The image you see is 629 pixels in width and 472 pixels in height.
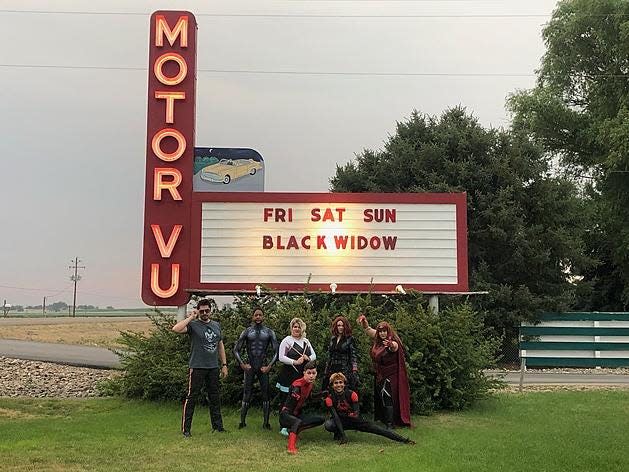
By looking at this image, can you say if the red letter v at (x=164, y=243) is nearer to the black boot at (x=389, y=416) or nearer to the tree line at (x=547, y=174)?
the black boot at (x=389, y=416)

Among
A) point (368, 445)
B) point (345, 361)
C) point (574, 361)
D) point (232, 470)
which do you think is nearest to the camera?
point (232, 470)

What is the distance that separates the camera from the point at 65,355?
25969mm

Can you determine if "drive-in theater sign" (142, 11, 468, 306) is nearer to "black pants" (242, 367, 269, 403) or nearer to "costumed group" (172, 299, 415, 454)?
"costumed group" (172, 299, 415, 454)

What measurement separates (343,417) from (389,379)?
158 centimetres

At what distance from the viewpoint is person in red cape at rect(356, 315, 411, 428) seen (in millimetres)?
10359

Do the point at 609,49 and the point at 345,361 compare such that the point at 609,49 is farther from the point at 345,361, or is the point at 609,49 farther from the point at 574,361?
the point at 345,361

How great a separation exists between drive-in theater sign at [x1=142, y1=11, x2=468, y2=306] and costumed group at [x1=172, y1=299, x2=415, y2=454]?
9.68ft

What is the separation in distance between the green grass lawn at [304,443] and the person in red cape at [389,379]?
40 centimetres

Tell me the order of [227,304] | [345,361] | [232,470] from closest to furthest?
[232,470] → [345,361] → [227,304]

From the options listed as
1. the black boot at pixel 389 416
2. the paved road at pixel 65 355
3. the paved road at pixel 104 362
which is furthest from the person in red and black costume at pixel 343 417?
the paved road at pixel 65 355

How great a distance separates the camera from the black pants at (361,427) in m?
9.05

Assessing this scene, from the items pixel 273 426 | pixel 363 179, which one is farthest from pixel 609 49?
pixel 273 426

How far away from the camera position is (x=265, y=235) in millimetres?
13664

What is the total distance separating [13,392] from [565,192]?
20.2m
